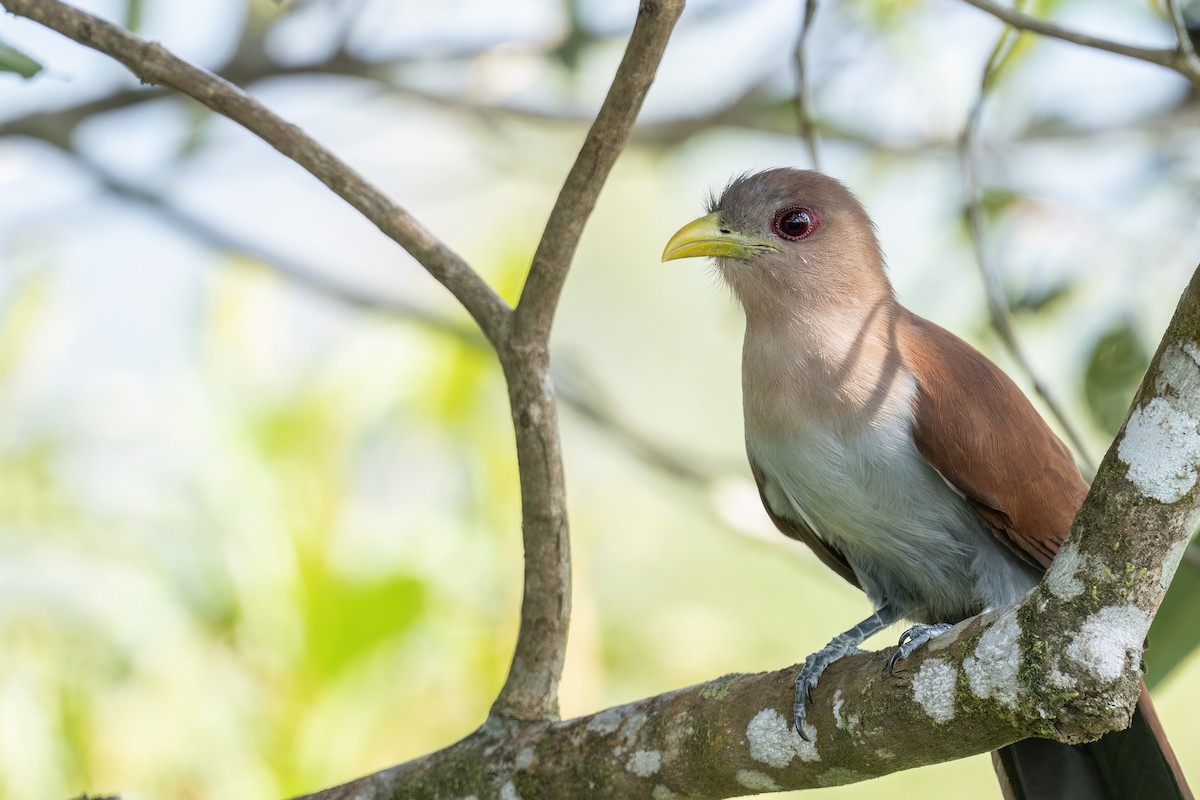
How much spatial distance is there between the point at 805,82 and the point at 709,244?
1.75ft

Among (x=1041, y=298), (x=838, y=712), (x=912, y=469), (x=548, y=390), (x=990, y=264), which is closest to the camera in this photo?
(x=838, y=712)

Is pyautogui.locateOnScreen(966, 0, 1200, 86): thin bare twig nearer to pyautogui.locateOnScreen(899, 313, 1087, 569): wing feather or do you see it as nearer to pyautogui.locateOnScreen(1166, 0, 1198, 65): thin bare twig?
pyautogui.locateOnScreen(1166, 0, 1198, 65): thin bare twig

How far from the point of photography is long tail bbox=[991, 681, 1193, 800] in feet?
9.05

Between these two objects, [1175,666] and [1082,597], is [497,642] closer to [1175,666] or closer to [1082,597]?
[1175,666]

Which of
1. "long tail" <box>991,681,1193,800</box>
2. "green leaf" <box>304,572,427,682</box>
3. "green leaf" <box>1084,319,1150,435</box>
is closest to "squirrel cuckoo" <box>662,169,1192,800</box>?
"long tail" <box>991,681,1193,800</box>

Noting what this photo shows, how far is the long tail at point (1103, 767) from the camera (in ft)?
9.05

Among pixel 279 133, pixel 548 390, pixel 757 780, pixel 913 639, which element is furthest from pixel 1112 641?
pixel 279 133

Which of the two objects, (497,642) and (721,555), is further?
(721,555)

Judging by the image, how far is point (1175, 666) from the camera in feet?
10.6

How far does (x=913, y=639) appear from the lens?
246 cm

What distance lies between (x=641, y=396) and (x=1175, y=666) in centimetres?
588

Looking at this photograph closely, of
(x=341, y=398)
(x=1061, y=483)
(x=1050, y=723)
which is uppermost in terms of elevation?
(x=341, y=398)

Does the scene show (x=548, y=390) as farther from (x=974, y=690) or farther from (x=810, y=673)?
(x=974, y=690)

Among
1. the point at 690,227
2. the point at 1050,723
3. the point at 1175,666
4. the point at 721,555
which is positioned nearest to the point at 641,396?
the point at 721,555
